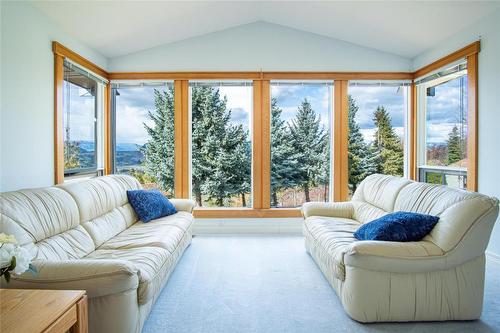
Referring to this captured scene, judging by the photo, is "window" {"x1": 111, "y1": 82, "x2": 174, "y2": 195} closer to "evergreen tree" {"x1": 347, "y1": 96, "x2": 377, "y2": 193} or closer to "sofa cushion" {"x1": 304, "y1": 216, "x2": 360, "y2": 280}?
"sofa cushion" {"x1": 304, "y1": 216, "x2": 360, "y2": 280}

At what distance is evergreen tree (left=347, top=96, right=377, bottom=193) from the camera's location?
487cm

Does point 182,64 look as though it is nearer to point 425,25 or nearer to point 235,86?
point 235,86

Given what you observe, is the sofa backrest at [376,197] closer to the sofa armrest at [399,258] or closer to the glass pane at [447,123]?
the sofa armrest at [399,258]

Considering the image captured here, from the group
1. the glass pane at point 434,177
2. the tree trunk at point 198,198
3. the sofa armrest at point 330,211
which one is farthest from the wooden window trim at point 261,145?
the glass pane at point 434,177

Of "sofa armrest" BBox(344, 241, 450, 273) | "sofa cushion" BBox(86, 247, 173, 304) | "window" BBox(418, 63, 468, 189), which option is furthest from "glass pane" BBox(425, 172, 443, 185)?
"sofa cushion" BBox(86, 247, 173, 304)

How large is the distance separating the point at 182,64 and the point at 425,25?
3.18 metres

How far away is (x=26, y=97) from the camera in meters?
2.93

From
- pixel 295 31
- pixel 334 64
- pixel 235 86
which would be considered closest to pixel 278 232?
pixel 235 86

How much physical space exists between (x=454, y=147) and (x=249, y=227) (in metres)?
2.90

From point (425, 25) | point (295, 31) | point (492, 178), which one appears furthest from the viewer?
point (295, 31)

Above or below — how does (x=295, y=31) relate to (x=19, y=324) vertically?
above

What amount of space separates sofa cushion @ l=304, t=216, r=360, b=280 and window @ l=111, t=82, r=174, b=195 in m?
2.38

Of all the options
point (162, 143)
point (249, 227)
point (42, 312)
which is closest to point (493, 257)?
point (249, 227)

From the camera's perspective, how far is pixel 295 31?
4.70 m
